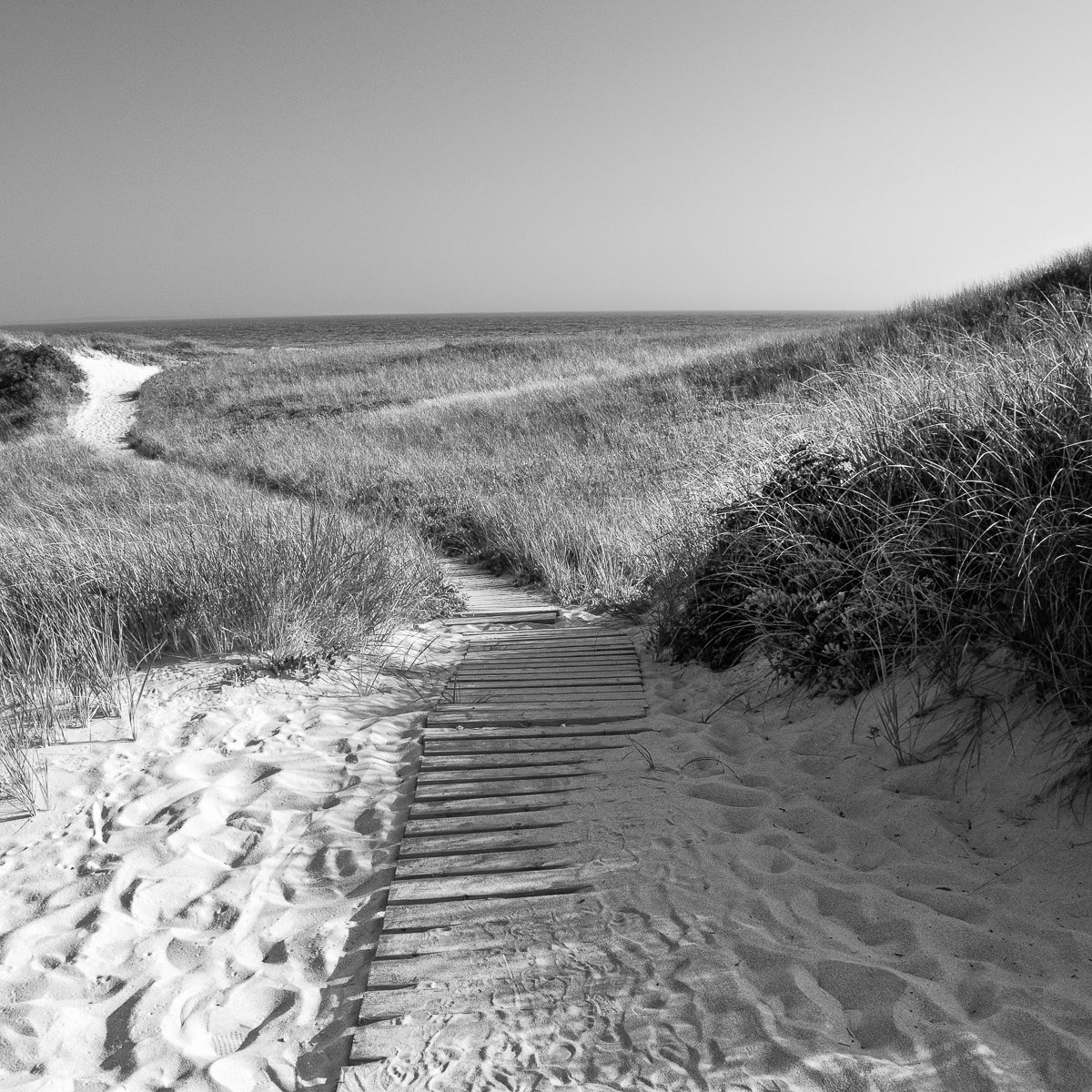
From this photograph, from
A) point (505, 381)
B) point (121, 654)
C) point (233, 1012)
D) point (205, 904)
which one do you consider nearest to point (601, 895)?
point (233, 1012)

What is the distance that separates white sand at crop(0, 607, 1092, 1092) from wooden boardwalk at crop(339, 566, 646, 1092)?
0.25 ft

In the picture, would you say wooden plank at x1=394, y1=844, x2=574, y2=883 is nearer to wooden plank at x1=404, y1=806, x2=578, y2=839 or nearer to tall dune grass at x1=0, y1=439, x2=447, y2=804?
wooden plank at x1=404, y1=806, x2=578, y2=839

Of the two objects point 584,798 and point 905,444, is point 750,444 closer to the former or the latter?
point 905,444

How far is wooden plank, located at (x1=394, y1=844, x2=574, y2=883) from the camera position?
9.87 feet

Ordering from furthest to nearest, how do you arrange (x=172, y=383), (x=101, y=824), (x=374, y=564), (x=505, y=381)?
1. (x=172, y=383)
2. (x=505, y=381)
3. (x=374, y=564)
4. (x=101, y=824)

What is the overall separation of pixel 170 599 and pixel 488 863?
3331 millimetres

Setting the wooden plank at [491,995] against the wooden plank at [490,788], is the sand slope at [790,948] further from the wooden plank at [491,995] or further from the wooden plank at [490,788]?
the wooden plank at [490,788]

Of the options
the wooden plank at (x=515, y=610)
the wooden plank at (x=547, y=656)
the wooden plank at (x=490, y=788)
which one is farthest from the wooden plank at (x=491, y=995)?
the wooden plank at (x=515, y=610)

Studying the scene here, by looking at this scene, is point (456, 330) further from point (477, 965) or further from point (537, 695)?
point (477, 965)

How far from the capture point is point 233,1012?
2393mm

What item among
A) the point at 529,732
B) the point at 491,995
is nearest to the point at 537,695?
the point at 529,732

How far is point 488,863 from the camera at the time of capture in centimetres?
306

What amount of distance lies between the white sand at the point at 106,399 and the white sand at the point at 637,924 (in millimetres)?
20231

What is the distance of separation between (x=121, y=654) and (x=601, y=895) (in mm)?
3126
